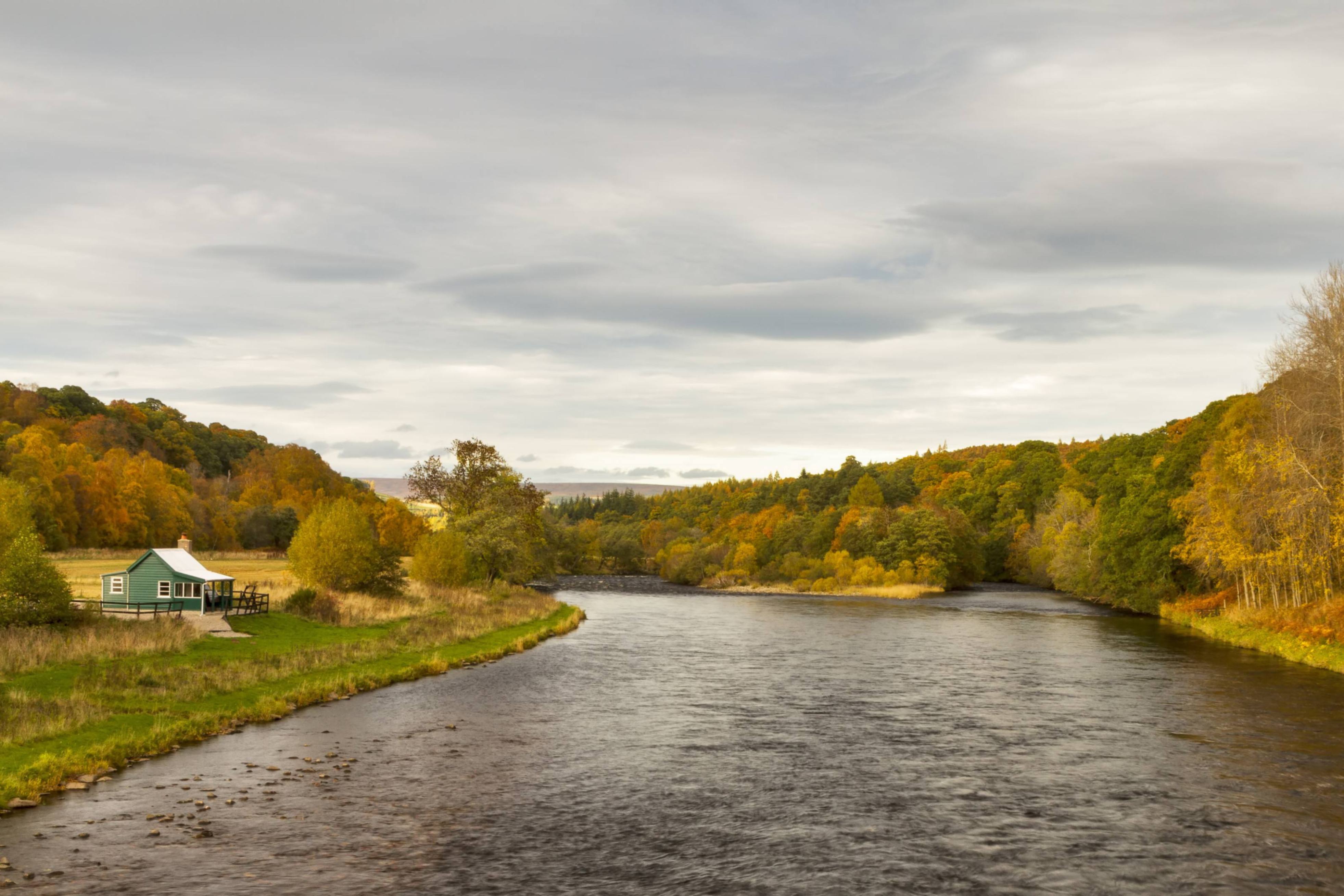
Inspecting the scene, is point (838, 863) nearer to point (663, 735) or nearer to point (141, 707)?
point (663, 735)

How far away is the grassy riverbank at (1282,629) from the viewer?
4956 centimetres

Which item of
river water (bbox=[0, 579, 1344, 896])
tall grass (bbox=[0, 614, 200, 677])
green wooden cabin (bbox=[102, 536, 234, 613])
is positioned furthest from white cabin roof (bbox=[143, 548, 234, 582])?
river water (bbox=[0, 579, 1344, 896])

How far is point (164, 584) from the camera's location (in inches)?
2238

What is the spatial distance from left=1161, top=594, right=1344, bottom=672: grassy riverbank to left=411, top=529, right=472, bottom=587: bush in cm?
5735

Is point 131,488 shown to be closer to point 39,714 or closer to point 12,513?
point 12,513

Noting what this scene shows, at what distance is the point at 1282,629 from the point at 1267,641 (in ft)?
4.52

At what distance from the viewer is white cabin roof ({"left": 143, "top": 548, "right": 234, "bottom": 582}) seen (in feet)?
186

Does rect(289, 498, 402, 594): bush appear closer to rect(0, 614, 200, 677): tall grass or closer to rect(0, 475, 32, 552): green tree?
rect(0, 475, 32, 552): green tree

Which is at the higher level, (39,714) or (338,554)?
(338,554)

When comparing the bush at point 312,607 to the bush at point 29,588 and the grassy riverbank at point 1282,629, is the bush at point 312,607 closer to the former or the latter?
the bush at point 29,588

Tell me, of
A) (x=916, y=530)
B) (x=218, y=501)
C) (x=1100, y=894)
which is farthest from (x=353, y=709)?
(x=218, y=501)

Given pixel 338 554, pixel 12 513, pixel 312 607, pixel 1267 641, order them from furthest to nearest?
pixel 338 554
pixel 312 607
pixel 1267 641
pixel 12 513

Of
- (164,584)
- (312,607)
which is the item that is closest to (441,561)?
(312,607)

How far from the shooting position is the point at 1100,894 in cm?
1850
